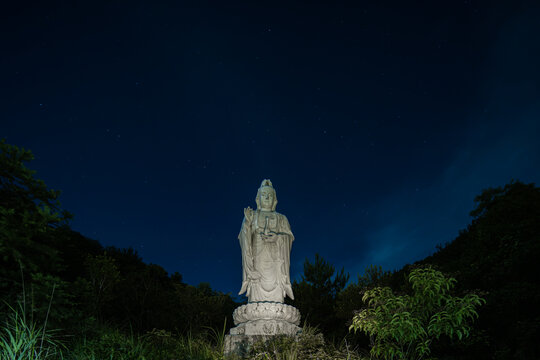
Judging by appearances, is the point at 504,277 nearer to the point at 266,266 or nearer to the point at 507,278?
the point at 507,278

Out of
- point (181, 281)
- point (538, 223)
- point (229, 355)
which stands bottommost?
point (229, 355)

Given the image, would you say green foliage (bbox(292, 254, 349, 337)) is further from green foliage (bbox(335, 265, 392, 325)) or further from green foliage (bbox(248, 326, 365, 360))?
green foliage (bbox(248, 326, 365, 360))

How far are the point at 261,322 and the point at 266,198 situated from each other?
8.64 feet

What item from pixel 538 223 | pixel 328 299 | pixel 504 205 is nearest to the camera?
pixel 538 223

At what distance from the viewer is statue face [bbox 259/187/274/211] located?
916 centimetres

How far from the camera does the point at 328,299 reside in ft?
75.4

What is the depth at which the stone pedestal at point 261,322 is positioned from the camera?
7254mm

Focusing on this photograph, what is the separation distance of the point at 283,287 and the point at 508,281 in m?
7.60

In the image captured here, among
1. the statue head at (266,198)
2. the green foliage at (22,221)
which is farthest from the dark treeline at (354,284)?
the statue head at (266,198)

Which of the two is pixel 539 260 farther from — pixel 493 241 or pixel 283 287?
pixel 283 287

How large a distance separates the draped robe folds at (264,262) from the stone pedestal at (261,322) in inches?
24.1

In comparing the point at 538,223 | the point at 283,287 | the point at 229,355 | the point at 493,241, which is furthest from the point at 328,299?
the point at 229,355

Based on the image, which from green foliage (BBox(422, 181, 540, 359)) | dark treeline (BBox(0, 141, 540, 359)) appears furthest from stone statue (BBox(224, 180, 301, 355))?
A: green foliage (BBox(422, 181, 540, 359))

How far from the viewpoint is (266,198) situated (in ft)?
30.0
